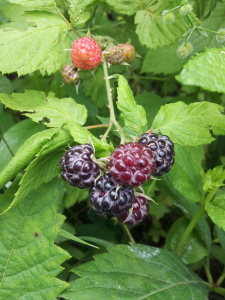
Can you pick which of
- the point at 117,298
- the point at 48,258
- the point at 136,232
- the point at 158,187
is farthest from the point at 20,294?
the point at 136,232

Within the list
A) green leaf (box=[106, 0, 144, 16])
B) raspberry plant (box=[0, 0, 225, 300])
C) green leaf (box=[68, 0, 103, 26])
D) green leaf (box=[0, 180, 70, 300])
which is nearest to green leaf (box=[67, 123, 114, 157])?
raspberry plant (box=[0, 0, 225, 300])

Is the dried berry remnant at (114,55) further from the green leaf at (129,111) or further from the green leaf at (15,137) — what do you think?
the green leaf at (15,137)

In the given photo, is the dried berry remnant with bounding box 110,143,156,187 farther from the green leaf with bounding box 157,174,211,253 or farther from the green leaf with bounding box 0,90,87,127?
the green leaf with bounding box 157,174,211,253

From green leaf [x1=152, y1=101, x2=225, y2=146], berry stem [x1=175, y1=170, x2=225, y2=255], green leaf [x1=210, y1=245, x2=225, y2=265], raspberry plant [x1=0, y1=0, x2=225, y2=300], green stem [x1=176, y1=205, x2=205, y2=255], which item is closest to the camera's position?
raspberry plant [x1=0, y1=0, x2=225, y2=300]

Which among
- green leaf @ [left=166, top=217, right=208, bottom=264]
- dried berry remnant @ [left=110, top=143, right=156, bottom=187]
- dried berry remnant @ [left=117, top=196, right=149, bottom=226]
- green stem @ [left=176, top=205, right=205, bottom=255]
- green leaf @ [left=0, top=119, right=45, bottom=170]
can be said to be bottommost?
green leaf @ [left=166, top=217, right=208, bottom=264]

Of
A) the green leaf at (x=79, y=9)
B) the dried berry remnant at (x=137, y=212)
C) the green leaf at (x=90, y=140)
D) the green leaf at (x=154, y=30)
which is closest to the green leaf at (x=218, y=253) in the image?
the dried berry remnant at (x=137, y=212)

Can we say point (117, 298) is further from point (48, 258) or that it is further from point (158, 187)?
point (158, 187)

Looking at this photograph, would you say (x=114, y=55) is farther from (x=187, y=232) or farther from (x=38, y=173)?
(x=187, y=232)
